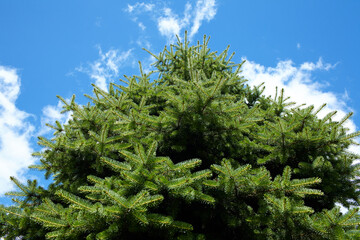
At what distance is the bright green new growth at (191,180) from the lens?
8.43ft

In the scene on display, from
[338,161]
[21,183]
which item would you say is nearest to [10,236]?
[21,183]

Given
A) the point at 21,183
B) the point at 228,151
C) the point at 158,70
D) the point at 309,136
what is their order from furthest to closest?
the point at 158,70 → the point at 228,151 → the point at 21,183 → the point at 309,136

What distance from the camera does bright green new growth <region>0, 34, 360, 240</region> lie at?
2570 mm

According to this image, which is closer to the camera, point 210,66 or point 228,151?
point 228,151

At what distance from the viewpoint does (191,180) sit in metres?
2.65

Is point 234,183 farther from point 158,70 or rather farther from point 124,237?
point 158,70

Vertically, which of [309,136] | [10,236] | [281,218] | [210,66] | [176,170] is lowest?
[281,218]

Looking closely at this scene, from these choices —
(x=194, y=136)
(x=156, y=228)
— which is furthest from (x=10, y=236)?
(x=194, y=136)

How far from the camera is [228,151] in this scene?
4.62 m

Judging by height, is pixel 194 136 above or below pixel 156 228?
above

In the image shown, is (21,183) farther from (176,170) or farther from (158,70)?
(158,70)

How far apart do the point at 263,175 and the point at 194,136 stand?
1.57 meters

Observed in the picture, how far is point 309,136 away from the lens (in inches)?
143

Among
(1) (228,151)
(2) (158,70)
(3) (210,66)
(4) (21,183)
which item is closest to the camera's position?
(4) (21,183)
